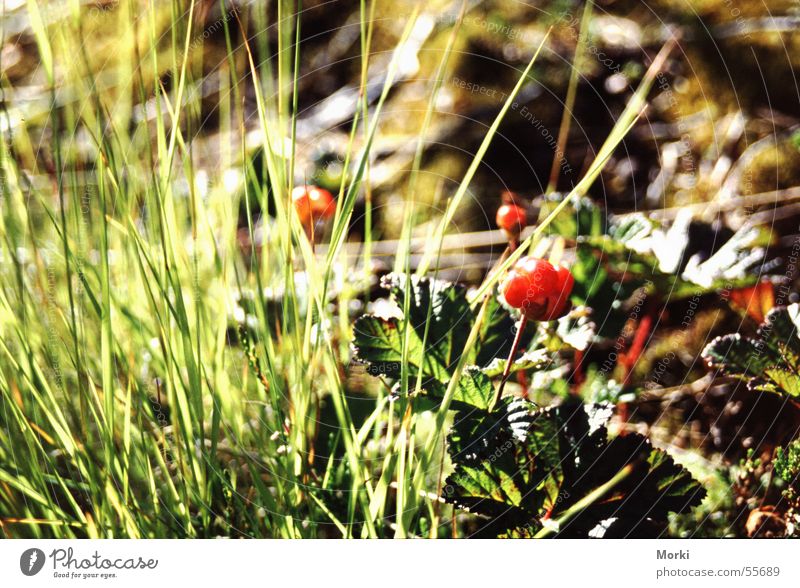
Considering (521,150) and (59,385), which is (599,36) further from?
(59,385)

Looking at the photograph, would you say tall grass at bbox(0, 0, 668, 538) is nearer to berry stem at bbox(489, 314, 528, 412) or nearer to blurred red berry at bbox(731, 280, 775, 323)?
berry stem at bbox(489, 314, 528, 412)

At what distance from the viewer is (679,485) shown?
507 millimetres

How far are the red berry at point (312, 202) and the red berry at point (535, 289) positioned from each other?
186mm

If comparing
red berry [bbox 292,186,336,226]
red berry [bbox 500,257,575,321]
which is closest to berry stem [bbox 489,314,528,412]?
red berry [bbox 500,257,575,321]

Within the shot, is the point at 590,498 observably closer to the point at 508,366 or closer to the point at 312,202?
the point at 508,366

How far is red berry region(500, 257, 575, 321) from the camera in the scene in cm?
49

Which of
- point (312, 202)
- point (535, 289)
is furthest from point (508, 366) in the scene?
point (312, 202)

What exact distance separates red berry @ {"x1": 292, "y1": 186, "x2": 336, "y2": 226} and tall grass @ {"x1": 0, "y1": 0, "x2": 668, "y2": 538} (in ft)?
0.13

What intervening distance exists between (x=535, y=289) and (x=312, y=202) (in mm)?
223

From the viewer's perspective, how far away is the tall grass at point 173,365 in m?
0.50

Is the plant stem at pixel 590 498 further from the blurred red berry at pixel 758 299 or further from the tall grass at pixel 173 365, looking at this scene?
the blurred red berry at pixel 758 299

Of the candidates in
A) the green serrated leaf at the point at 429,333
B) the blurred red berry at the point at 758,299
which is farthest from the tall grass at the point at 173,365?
the blurred red berry at the point at 758,299
